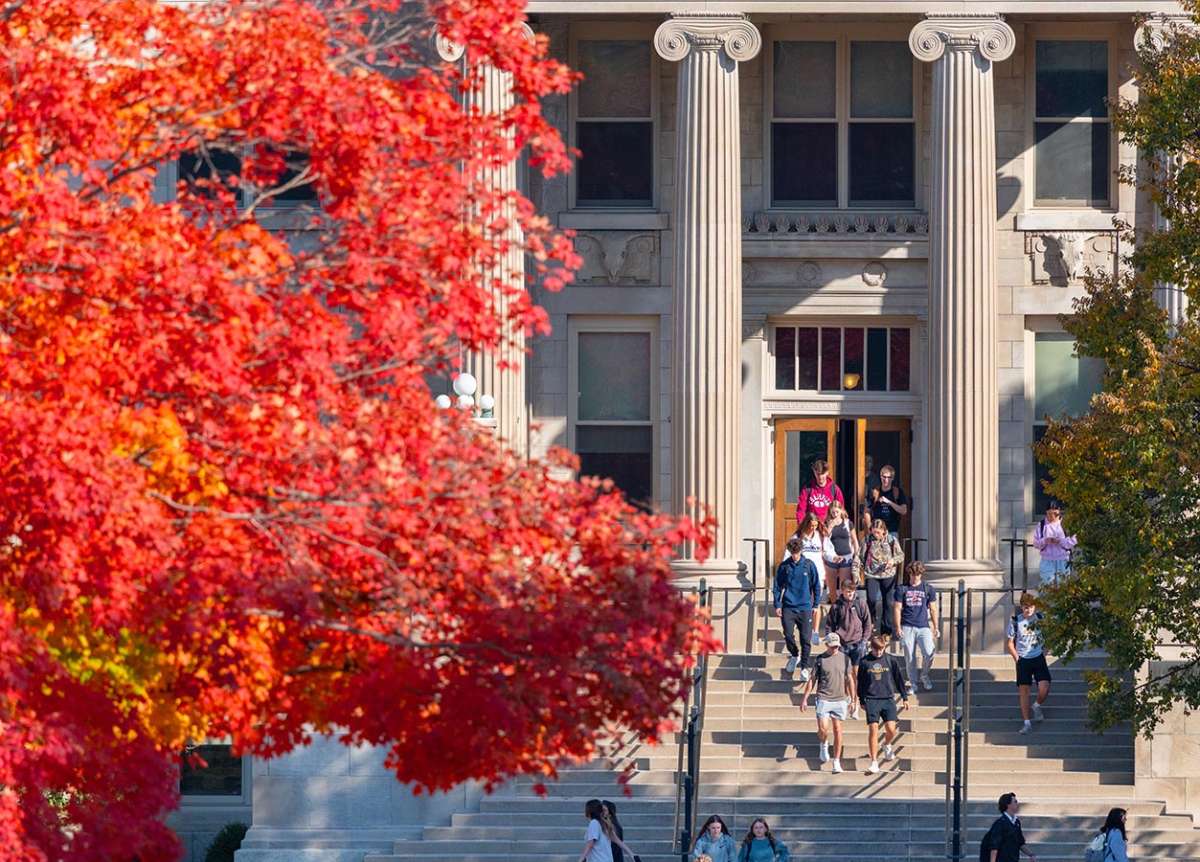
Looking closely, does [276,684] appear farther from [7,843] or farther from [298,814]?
[298,814]

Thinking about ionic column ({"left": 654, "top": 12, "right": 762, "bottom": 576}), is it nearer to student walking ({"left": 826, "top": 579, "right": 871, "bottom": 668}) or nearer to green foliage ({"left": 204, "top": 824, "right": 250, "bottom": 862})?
student walking ({"left": 826, "top": 579, "right": 871, "bottom": 668})

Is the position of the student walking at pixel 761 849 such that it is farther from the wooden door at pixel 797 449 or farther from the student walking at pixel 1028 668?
the wooden door at pixel 797 449

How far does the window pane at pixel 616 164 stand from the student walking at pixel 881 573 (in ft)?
23.3

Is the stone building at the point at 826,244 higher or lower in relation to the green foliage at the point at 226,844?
higher

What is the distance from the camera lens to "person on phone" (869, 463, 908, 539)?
3197 centimetres

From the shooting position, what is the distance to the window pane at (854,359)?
3468cm

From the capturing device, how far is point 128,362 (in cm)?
1320

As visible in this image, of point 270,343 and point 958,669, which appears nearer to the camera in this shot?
point 270,343

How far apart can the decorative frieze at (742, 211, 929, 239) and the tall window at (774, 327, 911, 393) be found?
1.39 meters

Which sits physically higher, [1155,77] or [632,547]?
[1155,77]

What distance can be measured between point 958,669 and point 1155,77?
827cm

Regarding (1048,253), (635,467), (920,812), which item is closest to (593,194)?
(635,467)

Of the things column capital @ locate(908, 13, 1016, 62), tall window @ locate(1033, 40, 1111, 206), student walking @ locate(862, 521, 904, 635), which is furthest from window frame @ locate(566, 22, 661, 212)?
student walking @ locate(862, 521, 904, 635)

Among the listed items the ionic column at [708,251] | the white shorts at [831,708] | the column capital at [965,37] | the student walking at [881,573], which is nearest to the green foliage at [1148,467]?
the white shorts at [831,708]
